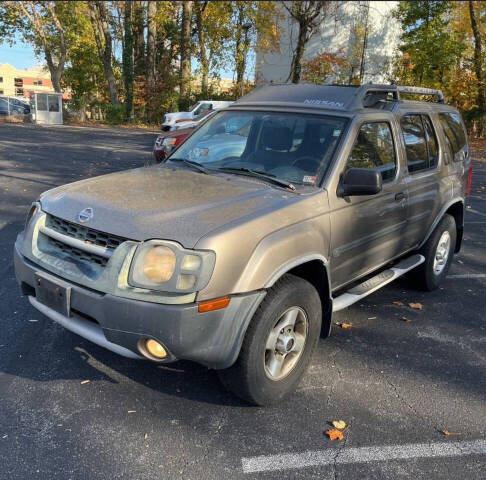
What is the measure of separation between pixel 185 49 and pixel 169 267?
31568mm

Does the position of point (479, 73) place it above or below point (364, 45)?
below

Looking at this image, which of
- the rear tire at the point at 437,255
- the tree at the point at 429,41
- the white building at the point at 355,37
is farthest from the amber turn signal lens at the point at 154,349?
the white building at the point at 355,37

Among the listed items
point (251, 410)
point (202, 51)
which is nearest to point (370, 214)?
point (251, 410)

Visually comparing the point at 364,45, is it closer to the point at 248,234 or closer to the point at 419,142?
the point at 419,142

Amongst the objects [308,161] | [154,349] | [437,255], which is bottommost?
[437,255]

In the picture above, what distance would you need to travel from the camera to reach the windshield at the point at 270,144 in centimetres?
362

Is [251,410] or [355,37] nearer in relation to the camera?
[251,410]

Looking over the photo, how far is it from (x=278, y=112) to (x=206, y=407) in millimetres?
2364

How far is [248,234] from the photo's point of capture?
9.04ft

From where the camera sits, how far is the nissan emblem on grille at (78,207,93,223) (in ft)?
9.55

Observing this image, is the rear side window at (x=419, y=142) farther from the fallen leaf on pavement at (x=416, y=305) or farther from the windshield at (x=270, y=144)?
the fallen leaf on pavement at (x=416, y=305)

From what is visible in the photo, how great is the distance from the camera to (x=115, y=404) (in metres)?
3.15

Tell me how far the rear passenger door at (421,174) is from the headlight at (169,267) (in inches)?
95.3

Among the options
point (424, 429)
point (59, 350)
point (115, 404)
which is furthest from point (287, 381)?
point (59, 350)
